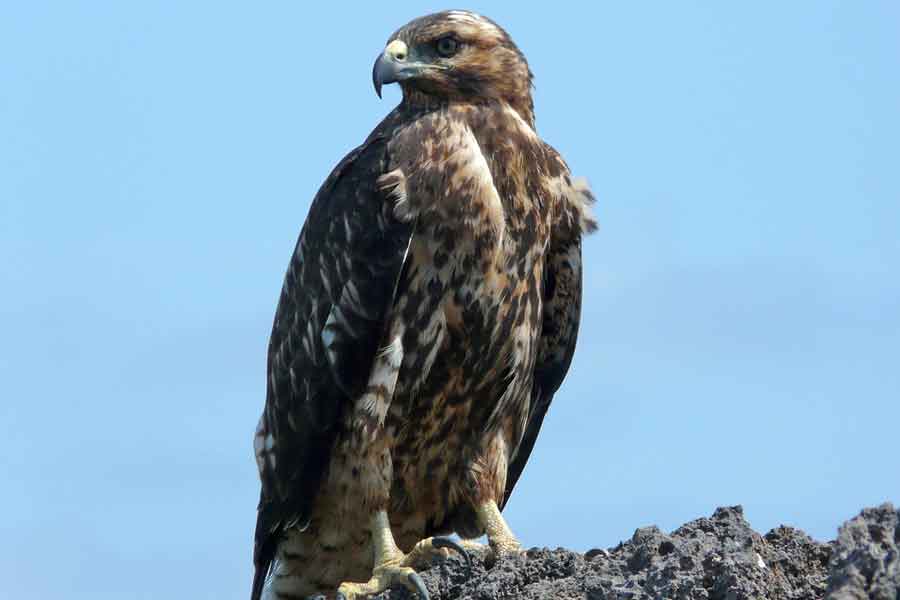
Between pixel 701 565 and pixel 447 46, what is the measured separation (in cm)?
328

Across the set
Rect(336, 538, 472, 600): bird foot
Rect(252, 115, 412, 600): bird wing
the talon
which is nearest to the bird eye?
Rect(252, 115, 412, 600): bird wing

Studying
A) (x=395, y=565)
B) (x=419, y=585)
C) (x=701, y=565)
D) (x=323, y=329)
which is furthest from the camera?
(x=323, y=329)

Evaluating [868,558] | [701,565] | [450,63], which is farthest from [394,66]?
[868,558]

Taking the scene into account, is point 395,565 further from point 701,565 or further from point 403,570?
point 701,565

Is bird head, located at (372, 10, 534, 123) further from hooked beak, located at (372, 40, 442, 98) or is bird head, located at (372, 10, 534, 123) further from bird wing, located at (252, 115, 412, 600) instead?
bird wing, located at (252, 115, 412, 600)

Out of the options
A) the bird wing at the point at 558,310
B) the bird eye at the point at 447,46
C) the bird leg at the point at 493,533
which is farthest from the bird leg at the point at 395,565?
the bird eye at the point at 447,46

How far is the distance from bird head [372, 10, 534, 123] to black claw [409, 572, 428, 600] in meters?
2.45

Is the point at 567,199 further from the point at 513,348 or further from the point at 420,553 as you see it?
the point at 420,553

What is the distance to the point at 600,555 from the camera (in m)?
6.92

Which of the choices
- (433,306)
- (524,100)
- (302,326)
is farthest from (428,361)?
(524,100)

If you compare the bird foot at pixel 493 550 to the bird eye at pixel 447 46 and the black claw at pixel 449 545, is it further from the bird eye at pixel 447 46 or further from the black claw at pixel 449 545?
the bird eye at pixel 447 46

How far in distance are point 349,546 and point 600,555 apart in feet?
6.90

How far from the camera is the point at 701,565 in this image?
643 centimetres

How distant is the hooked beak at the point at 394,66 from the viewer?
27.9 feet
